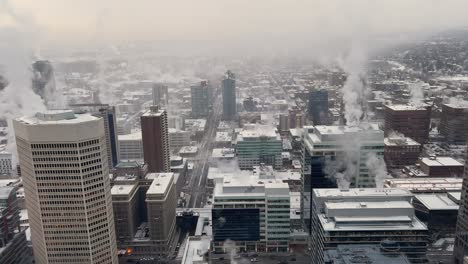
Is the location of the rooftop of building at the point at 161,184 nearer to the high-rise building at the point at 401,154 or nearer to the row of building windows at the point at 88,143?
the row of building windows at the point at 88,143

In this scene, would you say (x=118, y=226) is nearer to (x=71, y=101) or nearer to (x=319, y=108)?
(x=71, y=101)

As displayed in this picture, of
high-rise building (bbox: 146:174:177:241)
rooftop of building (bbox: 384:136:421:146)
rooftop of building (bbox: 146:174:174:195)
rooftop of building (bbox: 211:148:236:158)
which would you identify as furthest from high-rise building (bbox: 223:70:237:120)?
high-rise building (bbox: 146:174:177:241)

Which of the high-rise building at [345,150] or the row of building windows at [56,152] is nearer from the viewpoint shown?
the row of building windows at [56,152]

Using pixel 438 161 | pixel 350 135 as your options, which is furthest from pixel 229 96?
pixel 350 135

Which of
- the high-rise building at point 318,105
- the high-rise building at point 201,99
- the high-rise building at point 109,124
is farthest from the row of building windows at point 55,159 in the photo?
the high-rise building at point 201,99

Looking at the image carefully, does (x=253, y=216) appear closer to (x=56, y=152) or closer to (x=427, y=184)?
(x=56, y=152)

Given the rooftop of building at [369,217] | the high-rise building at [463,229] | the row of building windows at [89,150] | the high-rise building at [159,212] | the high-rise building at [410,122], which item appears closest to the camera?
the row of building windows at [89,150]

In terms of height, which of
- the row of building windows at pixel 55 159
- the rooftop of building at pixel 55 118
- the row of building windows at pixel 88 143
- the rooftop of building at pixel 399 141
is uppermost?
the rooftop of building at pixel 55 118
